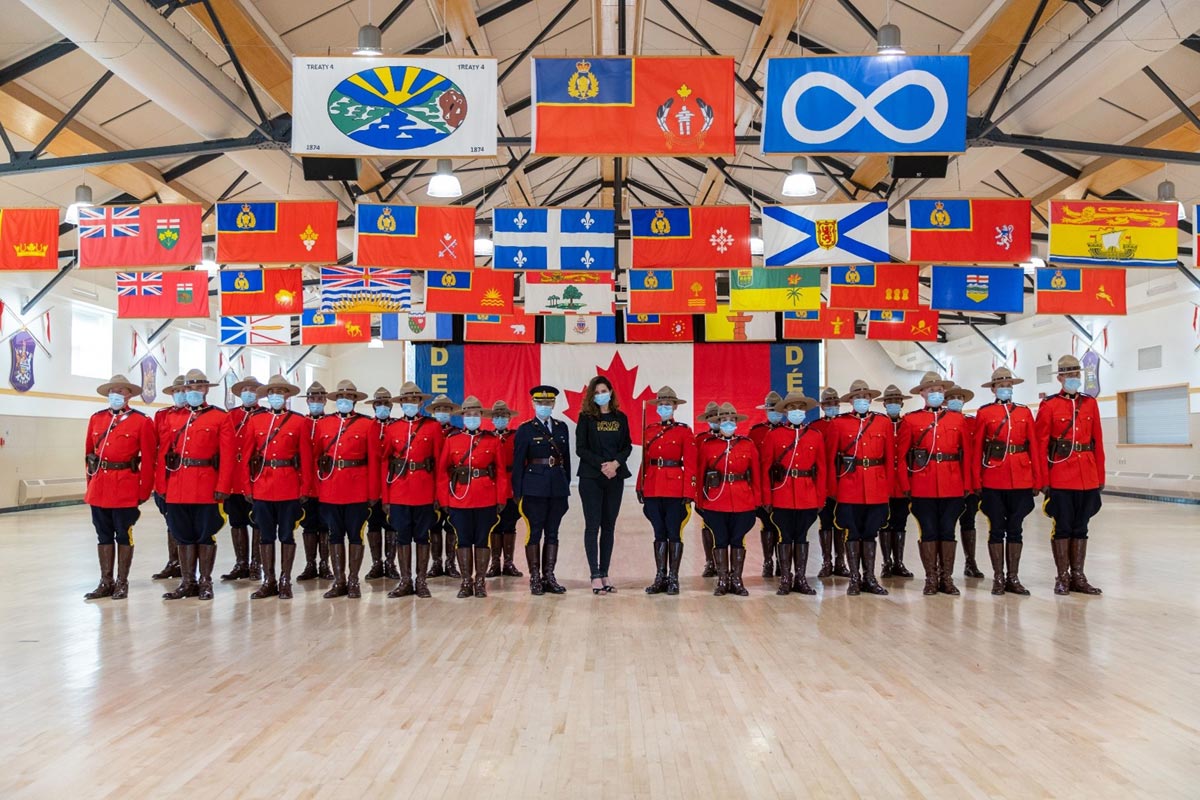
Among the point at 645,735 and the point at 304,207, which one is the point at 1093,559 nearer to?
the point at 645,735

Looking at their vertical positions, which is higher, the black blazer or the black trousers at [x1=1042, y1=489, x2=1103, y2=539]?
the black blazer

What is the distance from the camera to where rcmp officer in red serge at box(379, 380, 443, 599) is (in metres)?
6.53

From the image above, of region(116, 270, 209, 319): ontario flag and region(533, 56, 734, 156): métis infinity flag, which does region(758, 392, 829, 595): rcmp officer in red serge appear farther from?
region(116, 270, 209, 319): ontario flag

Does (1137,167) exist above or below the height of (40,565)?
above

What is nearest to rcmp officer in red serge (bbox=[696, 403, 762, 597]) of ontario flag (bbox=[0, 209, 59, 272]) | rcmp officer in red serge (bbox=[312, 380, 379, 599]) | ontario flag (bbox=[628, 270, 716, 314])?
rcmp officer in red serge (bbox=[312, 380, 379, 599])

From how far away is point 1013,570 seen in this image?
21.9 feet

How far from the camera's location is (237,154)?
10688 millimetres

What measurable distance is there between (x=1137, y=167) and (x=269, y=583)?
1125cm

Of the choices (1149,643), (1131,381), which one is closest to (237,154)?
(1149,643)

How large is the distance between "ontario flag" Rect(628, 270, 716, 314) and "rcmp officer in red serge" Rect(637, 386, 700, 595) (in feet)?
17.3

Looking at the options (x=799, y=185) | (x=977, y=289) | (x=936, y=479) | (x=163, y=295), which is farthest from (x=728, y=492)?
(x=163, y=295)

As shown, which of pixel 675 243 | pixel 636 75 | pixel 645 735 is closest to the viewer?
pixel 645 735

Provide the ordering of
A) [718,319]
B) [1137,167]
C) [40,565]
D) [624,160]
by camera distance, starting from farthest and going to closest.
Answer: [718,319]
[624,160]
[1137,167]
[40,565]

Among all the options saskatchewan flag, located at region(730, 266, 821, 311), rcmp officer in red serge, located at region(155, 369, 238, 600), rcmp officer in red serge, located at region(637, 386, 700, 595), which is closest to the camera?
rcmp officer in red serge, located at region(155, 369, 238, 600)
